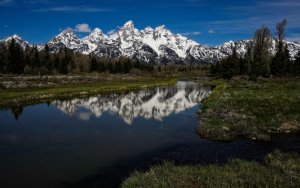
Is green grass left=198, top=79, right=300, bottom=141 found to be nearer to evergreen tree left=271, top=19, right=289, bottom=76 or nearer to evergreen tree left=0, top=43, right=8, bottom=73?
evergreen tree left=271, top=19, right=289, bottom=76

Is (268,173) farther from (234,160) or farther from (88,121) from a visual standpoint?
(88,121)

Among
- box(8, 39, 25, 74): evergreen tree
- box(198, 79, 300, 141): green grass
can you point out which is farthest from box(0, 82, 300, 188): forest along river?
box(8, 39, 25, 74): evergreen tree

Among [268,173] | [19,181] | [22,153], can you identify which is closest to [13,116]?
[22,153]

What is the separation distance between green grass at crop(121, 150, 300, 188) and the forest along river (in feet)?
6.37

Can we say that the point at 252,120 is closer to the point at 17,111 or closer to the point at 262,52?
the point at 17,111

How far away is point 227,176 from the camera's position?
614 inches

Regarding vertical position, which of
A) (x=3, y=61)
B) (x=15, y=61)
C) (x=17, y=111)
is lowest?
(x=17, y=111)

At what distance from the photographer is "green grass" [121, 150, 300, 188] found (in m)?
14.5

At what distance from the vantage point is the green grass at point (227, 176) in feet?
47.5

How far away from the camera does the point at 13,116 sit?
40.1 metres

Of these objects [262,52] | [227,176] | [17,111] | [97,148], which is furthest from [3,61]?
[227,176]

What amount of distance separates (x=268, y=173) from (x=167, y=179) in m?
5.24

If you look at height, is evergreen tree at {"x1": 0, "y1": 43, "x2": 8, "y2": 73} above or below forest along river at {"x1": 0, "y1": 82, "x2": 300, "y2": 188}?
above

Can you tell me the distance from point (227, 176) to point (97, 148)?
39.5ft
